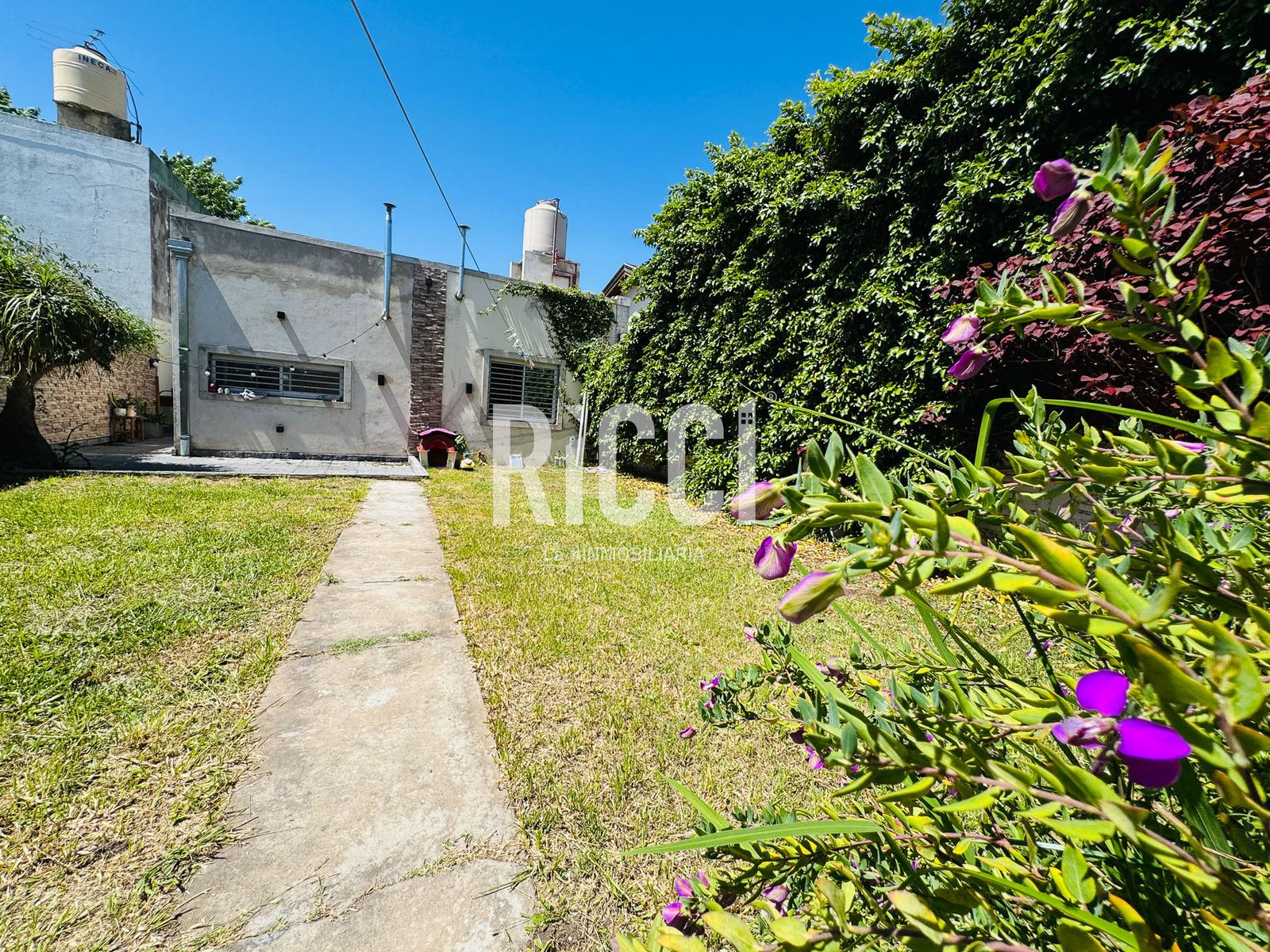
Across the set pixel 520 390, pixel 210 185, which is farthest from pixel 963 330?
pixel 210 185

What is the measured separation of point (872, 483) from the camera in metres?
0.47

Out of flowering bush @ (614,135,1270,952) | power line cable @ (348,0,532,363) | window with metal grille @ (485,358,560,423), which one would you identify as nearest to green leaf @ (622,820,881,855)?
flowering bush @ (614,135,1270,952)

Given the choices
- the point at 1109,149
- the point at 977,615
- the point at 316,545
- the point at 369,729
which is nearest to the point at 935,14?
the point at 977,615

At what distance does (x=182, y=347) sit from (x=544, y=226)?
7344 millimetres

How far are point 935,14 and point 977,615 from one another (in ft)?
16.0

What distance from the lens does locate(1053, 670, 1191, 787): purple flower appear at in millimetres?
317

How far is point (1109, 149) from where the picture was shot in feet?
1.80

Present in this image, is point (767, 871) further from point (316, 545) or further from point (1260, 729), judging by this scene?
point (316, 545)

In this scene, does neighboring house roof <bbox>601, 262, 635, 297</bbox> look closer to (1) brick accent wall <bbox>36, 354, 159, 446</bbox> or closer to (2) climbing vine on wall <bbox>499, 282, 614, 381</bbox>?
(2) climbing vine on wall <bbox>499, 282, 614, 381</bbox>

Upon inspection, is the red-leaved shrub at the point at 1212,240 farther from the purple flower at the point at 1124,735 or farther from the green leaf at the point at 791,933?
the green leaf at the point at 791,933

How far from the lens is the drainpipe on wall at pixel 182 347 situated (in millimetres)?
7906

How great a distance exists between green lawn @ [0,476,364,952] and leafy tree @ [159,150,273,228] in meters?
22.1

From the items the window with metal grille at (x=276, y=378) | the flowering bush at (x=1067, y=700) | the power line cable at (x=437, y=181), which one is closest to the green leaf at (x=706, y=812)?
the flowering bush at (x=1067, y=700)

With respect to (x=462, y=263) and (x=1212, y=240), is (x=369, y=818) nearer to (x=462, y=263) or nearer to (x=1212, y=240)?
(x=1212, y=240)
